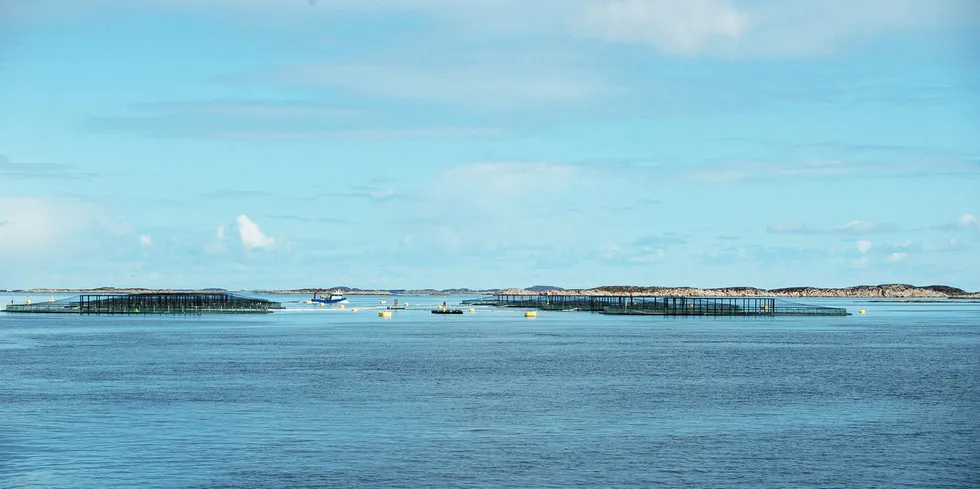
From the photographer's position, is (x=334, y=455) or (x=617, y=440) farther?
(x=617, y=440)

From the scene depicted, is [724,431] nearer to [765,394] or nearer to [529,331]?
[765,394]

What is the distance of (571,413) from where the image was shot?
173 feet

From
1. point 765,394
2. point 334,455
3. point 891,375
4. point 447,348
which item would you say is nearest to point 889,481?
point 334,455

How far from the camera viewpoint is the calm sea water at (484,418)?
37.8 m

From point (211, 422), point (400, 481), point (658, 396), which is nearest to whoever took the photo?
point (400, 481)

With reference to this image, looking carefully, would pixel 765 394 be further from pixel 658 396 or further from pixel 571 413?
pixel 571 413

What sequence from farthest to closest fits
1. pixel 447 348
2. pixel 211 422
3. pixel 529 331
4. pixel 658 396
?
pixel 529 331, pixel 447 348, pixel 658 396, pixel 211 422

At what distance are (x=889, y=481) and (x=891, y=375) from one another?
130 feet

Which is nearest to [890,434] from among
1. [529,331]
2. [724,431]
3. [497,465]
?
[724,431]

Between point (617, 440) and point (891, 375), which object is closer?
point (617, 440)

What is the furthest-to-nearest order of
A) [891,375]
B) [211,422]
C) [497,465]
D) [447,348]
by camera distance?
1. [447,348]
2. [891,375]
3. [211,422]
4. [497,465]

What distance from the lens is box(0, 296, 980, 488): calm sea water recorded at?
37812mm

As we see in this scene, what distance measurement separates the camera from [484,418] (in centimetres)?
5047

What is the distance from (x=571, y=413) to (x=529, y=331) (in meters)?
88.3
